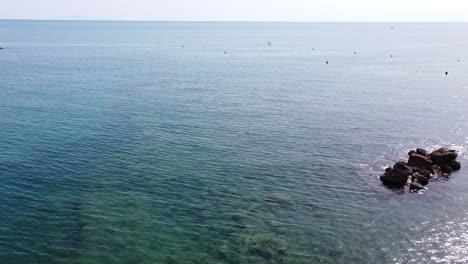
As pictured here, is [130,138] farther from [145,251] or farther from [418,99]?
[418,99]

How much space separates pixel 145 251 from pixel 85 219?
1017 centimetres

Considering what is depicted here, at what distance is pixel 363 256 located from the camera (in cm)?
4419

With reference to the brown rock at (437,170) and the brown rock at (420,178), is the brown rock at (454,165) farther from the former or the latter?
the brown rock at (420,178)

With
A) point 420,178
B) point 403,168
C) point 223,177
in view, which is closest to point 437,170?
point 420,178

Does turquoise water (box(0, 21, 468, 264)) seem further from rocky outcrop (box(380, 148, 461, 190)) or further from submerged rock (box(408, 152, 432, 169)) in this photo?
submerged rock (box(408, 152, 432, 169))

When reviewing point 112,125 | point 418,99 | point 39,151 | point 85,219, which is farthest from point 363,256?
point 418,99

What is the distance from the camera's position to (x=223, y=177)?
6394cm

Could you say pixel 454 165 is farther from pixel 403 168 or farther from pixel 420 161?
pixel 403 168

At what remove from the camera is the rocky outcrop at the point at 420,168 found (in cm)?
6125

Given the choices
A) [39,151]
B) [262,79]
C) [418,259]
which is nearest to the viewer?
[418,259]

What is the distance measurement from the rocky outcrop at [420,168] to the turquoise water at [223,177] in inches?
77.6

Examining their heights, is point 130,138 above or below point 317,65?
below

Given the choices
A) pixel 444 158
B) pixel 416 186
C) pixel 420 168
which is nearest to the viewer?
pixel 416 186

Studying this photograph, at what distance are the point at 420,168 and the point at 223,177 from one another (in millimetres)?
30394
